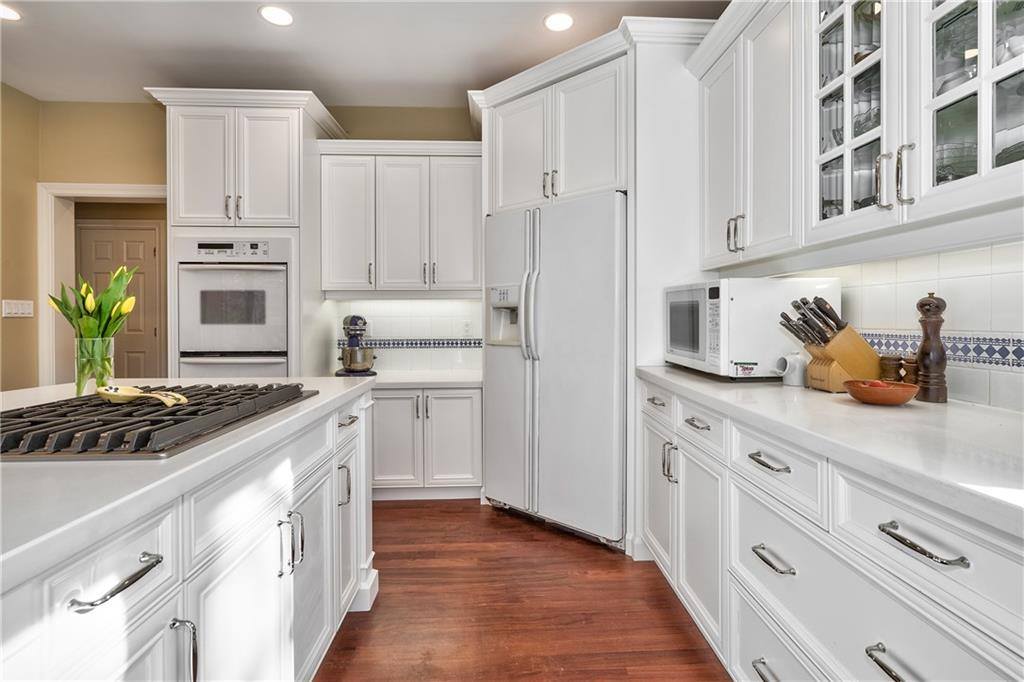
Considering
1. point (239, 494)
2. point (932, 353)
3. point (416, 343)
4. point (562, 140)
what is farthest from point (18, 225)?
point (932, 353)

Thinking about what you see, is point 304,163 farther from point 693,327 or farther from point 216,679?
point 216,679

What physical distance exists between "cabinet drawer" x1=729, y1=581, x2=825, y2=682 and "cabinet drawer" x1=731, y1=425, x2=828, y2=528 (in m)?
0.33

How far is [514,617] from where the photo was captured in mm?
2027

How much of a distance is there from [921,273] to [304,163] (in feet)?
10.7

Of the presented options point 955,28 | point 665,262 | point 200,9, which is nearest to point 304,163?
point 200,9

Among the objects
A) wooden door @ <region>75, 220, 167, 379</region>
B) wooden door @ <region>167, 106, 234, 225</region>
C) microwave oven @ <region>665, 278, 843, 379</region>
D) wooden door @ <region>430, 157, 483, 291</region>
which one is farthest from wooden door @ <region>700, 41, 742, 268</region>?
wooden door @ <region>75, 220, 167, 379</region>

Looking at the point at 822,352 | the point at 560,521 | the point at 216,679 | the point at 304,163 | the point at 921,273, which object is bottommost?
the point at 560,521

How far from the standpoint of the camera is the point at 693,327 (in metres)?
2.25

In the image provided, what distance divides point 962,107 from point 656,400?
1468 millimetres

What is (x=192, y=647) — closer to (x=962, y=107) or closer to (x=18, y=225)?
(x=962, y=107)

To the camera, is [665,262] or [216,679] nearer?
[216,679]

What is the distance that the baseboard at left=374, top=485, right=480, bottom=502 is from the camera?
11.3 ft

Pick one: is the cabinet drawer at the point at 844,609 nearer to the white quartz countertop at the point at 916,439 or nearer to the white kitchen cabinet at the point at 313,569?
the white quartz countertop at the point at 916,439

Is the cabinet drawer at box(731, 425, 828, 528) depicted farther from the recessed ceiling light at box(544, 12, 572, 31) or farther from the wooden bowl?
the recessed ceiling light at box(544, 12, 572, 31)
